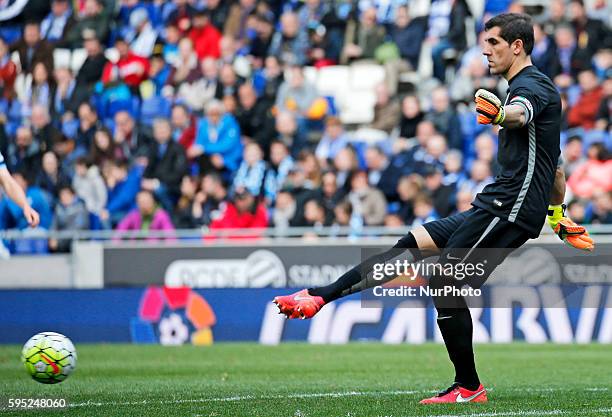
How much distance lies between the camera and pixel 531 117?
742 cm

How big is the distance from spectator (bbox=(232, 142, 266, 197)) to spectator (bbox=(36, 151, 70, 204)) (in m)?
3.14

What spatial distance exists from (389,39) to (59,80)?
6267 millimetres

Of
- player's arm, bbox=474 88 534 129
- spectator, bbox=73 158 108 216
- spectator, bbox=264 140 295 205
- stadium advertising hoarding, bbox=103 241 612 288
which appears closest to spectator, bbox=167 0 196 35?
spectator, bbox=73 158 108 216

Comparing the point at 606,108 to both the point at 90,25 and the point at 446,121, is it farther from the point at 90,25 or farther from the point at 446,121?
the point at 90,25

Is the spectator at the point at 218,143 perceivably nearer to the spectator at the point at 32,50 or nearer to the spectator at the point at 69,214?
the spectator at the point at 69,214

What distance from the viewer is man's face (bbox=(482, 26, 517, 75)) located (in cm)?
785

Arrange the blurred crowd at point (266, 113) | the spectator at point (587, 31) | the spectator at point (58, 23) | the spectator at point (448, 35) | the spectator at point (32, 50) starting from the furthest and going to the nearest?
the spectator at point (58, 23) < the spectator at point (32, 50) < the spectator at point (448, 35) < the spectator at point (587, 31) < the blurred crowd at point (266, 113)

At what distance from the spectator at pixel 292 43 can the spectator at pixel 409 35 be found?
179 cm

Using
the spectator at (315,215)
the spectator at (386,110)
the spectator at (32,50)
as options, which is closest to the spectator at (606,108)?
the spectator at (386,110)

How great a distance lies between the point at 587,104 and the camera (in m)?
18.6

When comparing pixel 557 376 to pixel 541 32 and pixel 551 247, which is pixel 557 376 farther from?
pixel 541 32

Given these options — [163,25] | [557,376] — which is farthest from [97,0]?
[557,376]

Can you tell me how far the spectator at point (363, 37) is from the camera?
69.1 feet

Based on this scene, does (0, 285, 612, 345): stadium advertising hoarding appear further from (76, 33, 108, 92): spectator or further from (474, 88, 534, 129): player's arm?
(474, 88, 534, 129): player's arm
